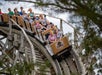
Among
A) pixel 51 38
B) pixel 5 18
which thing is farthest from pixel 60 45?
pixel 5 18

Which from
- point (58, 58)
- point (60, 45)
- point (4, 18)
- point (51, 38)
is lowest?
point (58, 58)

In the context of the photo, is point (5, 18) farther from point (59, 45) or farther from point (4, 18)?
point (59, 45)

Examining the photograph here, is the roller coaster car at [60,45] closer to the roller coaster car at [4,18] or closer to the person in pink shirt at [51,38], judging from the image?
the person in pink shirt at [51,38]

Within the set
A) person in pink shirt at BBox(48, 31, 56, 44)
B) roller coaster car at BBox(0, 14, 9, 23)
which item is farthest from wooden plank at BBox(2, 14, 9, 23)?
person in pink shirt at BBox(48, 31, 56, 44)

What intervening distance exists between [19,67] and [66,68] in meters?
10.8

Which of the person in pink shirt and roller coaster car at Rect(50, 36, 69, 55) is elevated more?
the person in pink shirt

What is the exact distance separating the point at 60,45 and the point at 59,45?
4 cm

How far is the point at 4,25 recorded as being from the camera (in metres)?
15.5

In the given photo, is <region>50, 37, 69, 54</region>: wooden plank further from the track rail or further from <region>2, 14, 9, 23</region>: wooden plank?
<region>2, 14, 9, 23</region>: wooden plank

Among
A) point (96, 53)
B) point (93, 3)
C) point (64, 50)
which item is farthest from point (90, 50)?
point (64, 50)

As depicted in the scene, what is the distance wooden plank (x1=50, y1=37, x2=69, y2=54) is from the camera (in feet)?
48.0

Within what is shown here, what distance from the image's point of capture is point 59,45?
14.8 metres

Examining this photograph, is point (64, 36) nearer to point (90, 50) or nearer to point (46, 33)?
point (46, 33)

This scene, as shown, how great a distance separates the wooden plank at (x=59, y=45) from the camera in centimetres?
1463
